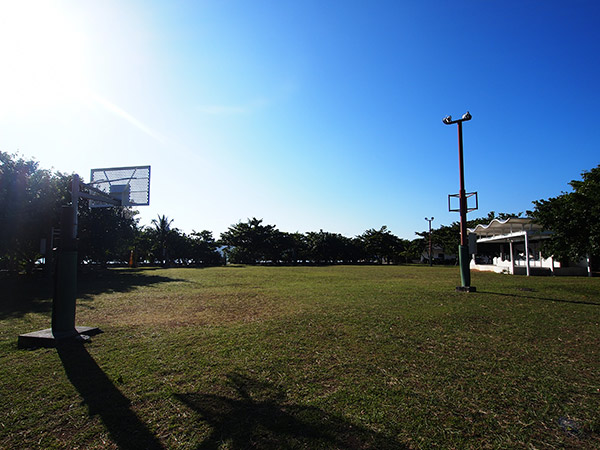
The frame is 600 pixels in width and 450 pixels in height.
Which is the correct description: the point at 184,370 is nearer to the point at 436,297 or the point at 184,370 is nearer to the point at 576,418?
the point at 576,418

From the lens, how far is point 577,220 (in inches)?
441

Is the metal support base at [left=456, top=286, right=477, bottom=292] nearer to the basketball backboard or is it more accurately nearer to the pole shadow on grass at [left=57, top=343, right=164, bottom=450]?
the basketball backboard

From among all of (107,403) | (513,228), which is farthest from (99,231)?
(513,228)

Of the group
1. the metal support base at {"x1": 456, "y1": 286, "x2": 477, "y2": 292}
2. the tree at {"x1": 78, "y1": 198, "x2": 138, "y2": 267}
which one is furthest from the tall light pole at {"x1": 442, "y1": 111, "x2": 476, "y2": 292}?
the tree at {"x1": 78, "y1": 198, "x2": 138, "y2": 267}

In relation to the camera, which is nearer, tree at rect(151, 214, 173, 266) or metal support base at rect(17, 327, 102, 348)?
metal support base at rect(17, 327, 102, 348)

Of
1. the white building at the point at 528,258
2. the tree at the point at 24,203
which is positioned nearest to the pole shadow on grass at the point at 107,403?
the tree at the point at 24,203

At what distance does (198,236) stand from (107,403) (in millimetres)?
45925

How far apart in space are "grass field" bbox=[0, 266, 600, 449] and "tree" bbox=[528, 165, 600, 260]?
4.82 meters

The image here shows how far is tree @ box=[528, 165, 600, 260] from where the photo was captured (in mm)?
10445

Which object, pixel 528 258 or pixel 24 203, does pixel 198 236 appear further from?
pixel 528 258

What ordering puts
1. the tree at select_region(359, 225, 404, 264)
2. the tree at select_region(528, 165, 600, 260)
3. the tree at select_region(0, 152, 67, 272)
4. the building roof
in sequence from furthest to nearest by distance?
the tree at select_region(359, 225, 404, 264)
the building roof
the tree at select_region(0, 152, 67, 272)
the tree at select_region(528, 165, 600, 260)

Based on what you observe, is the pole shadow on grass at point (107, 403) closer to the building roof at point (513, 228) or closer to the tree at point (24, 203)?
the tree at point (24, 203)

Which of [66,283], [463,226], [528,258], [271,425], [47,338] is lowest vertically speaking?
[271,425]

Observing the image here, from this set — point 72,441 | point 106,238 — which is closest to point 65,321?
Answer: point 72,441
